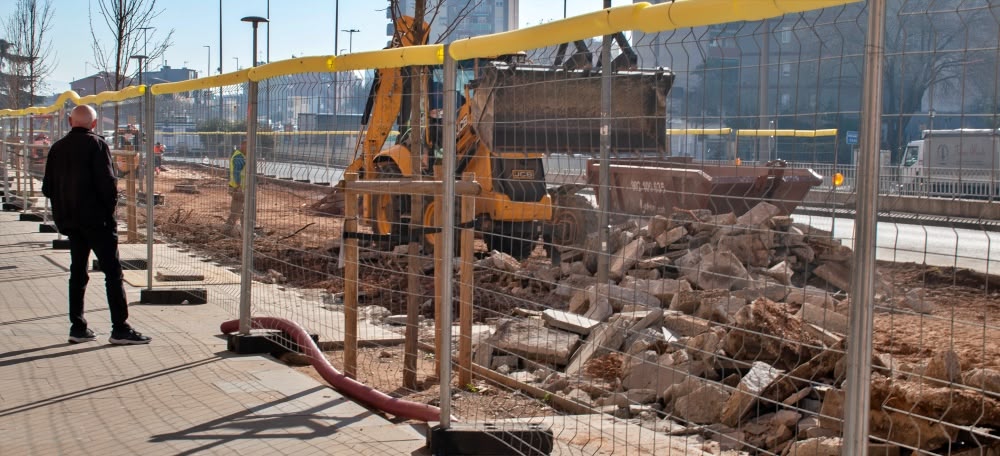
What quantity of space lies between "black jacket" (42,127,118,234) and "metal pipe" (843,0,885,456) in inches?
254

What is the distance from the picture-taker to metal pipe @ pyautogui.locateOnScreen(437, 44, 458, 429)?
5.17 metres

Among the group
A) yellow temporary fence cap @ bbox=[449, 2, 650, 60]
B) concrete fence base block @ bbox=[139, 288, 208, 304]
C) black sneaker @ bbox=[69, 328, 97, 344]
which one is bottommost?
black sneaker @ bbox=[69, 328, 97, 344]

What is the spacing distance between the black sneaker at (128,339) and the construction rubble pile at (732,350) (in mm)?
2653

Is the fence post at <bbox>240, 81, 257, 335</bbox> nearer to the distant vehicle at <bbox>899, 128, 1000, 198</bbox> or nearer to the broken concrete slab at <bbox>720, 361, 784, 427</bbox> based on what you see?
the broken concrete slab at <bbox>720, 361, 784, 427</bbox>

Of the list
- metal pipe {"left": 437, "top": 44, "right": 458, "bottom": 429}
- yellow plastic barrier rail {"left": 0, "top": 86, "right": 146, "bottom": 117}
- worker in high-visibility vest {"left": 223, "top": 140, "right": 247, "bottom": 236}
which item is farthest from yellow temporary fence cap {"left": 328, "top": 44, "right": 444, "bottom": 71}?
yellow plastic barrier rail {"left": 0, "top": 86, "right": 146, "bottom": 117}

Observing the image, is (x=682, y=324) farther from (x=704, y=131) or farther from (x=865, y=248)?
(x=865, y=248)

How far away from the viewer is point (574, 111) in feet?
16.0

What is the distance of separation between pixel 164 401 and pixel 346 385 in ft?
3.66

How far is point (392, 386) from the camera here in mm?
7617

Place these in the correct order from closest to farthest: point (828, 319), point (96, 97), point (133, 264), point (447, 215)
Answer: point (447, 215) < point (828, 319) < point (96, 97) < point (133, 264)

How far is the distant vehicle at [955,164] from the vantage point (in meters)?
3.13

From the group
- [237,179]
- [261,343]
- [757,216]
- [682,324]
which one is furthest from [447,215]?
[237,179]

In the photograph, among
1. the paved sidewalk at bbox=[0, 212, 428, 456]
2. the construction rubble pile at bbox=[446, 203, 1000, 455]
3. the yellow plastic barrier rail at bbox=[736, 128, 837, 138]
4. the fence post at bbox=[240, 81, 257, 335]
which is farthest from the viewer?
the fence post at bbox=[240, 81, 257, 335]

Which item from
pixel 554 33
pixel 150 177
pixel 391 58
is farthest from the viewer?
pixel 150 177
